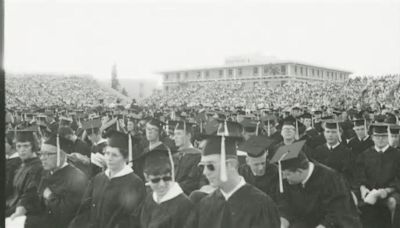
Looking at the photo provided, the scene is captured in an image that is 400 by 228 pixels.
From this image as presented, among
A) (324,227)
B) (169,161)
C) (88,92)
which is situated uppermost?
(88,92)

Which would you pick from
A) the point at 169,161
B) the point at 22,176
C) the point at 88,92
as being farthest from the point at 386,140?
the point at 88,92

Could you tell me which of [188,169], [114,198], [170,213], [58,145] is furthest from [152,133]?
[170,213]

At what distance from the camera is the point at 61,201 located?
4.34 metres

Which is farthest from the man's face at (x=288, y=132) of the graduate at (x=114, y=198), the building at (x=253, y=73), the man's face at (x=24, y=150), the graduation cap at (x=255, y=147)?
the building at (x=253, y=73)

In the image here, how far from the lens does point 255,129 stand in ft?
22.0

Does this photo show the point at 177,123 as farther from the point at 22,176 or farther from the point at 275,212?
the point at 275,212

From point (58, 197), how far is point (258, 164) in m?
2.12

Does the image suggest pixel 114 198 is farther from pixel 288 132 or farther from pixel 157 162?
pixel 288 132

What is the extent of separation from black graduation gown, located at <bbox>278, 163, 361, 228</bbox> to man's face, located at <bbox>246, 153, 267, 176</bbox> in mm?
432

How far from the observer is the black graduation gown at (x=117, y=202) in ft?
12.8

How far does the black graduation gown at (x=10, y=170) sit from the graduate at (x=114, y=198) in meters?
1.10

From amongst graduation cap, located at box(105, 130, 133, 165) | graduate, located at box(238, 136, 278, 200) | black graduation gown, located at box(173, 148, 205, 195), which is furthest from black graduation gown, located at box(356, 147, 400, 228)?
graduation cap, located at box(105, 130, 133, 165)

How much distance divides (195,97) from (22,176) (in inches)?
1036

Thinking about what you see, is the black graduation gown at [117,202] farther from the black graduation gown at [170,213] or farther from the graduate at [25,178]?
the graduate at [25,178]
